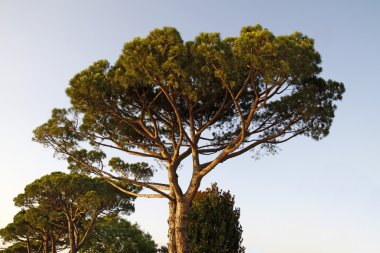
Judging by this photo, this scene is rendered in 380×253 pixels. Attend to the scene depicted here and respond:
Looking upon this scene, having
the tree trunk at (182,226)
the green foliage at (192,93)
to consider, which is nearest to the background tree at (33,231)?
the green foliage at (192,93)

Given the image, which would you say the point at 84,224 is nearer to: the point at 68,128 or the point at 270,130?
the point at 68,128

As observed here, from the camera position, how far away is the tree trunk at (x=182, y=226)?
13.1m

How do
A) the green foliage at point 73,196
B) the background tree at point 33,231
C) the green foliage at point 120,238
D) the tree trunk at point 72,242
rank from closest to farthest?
1. the green foliage at point 73,196
2. the tree trunk at point 72,242
3. the green foliage at point 120,238
4. the background tree at point 33,231

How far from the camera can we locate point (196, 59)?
12.4m

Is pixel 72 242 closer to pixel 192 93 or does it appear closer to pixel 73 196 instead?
pixel 73 196

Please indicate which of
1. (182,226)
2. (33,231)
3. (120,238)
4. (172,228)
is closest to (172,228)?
(172,228)

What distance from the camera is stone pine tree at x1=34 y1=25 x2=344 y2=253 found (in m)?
12.1

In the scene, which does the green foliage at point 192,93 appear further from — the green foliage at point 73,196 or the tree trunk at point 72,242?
the tree trunk at point 72,242

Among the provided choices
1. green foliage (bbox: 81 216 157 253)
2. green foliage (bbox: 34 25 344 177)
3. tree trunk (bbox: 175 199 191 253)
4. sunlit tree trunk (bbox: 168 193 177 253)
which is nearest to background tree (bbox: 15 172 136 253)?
green foliage (bbox: 81 216 157 253)


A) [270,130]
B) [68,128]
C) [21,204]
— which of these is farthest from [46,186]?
[270,130]

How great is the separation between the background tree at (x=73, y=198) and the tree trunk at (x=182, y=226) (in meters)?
12.9

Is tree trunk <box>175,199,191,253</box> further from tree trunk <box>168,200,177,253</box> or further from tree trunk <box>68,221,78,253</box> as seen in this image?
tree trunk <box>68,221,78,253</box>

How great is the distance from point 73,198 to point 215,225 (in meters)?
12.8

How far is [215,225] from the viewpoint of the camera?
58.0 ft
